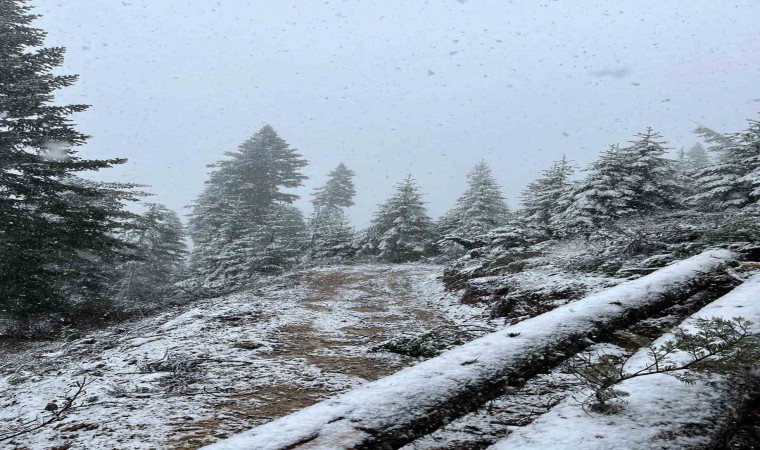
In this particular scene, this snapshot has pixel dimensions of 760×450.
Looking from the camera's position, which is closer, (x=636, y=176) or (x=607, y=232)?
(x=607, y=232)

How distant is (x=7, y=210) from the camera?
12.6 m

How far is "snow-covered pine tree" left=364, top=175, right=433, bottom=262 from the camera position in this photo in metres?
24.8

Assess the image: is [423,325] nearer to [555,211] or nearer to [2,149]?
[2,149]

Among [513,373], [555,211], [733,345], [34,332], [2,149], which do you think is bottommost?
[34,332]

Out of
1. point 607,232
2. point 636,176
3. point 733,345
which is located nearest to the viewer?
point 733,345

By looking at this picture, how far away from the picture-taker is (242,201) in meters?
28.5

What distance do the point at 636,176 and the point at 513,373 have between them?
55.8ft

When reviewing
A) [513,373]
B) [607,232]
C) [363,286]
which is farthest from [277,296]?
[607,232]

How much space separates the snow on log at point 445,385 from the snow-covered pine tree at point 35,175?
1325 cm

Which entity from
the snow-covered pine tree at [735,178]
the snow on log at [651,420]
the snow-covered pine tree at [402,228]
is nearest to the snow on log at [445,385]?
the snow on log at [651,420]

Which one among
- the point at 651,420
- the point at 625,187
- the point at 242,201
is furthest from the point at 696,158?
the point at 651,420

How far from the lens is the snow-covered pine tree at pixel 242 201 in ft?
76.8

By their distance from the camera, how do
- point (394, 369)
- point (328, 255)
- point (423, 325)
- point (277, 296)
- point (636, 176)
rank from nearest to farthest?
point (394, 369), point (423, 325), point (277, 296), point (636, 176), point (328, 255)

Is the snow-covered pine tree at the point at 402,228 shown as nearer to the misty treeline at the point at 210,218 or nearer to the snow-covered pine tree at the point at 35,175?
the misty treeline at the point at 210,218
